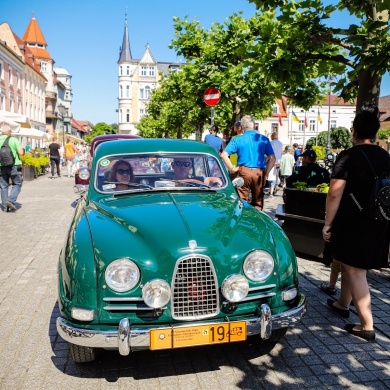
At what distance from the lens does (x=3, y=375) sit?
3.19 metres

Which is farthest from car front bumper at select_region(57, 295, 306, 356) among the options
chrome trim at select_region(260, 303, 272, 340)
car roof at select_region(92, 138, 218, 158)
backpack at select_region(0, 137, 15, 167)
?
backpack at select_region(0, 137, 15, 167)

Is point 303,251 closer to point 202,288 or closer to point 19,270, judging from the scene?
point 202,288

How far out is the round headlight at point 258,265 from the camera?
10.4ft

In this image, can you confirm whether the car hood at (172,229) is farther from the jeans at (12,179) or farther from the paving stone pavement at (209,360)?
the jeans at (12,179)

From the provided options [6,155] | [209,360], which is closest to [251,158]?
[209,360]

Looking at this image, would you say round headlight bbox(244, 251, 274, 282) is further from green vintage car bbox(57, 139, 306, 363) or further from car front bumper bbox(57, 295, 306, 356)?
car front bumper bbox(57, 295, 306, 356)

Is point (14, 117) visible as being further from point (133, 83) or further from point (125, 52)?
point (125, 52)

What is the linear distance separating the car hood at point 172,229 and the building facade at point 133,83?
345ft

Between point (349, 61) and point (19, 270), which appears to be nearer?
point (19, 270)

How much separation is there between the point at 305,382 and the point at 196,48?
53.3 feet

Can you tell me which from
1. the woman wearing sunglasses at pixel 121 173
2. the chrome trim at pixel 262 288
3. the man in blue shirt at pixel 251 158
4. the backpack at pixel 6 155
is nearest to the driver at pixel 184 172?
the woman wearing sunglasses at pixel 121 173

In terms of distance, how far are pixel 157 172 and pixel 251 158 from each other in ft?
8.72

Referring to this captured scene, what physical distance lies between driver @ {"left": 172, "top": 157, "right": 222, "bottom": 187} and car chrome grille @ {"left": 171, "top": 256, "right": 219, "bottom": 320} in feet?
5.73

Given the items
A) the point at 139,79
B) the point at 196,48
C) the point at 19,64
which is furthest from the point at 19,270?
the point at 139,79
